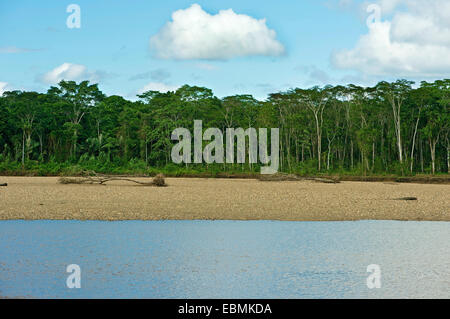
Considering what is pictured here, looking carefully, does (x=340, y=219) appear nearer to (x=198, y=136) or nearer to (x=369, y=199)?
(x=369, y=199)

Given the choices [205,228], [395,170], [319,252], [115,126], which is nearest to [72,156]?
[115,126]

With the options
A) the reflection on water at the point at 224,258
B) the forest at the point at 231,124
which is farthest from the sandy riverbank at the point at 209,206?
the forest at the point at 231,124

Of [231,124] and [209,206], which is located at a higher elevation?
[231,124]

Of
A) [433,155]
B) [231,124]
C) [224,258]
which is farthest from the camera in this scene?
[231,124]

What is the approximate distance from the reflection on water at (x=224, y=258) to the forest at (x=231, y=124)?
33481 millimetres

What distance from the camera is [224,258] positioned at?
11773 mm

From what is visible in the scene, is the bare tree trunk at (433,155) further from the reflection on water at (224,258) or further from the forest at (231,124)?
the reflection on water at (224,258)

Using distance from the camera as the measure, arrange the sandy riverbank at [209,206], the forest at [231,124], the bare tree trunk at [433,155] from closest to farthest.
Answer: the sandy riverbank at [209,206], the bare tree trunk at [433,155], the forest at [231,124]

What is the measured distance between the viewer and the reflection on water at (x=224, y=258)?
9.41 metres

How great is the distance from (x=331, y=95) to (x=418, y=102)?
30.6 ft

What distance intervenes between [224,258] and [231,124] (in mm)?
43955

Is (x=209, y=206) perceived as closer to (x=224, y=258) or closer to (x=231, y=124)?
(x=224, y=258)

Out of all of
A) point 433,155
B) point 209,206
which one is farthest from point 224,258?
point 433,155
